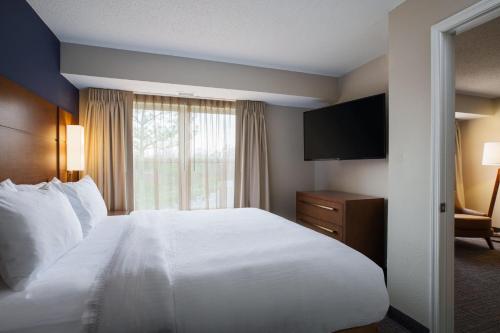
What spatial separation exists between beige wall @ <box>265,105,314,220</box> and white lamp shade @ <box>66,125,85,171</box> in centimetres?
258

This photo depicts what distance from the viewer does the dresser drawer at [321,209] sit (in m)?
2.94

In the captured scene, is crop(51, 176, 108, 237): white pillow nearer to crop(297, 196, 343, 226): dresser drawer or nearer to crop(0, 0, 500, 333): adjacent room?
crop(0, 0, 500, 333): adjacent room

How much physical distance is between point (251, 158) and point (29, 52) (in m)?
2.76

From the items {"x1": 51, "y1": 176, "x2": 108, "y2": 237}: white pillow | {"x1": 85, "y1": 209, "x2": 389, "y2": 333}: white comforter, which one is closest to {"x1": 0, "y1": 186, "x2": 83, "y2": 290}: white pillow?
{"x1": 85, "y1": 209, "x2": 389, "y2": 333}: white comforter

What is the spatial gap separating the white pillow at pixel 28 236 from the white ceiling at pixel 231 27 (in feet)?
5.62

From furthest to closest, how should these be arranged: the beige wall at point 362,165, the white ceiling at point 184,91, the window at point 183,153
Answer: the window at point 183,153 → the beige wall at point 362,165 → the white ceiling at point 184,91

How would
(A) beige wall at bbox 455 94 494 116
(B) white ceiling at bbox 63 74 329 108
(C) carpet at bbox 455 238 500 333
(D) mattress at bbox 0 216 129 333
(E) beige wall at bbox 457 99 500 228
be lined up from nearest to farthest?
(D) mattress at bbox 0 216 129 333
(C) carpet at bbox 455 238 500 333
(B) white ceiling at bbox 63 74 329 108
(A) beige wall at bbox 455 94 494 116
(E) beige wall at bbox 457 99 500 228

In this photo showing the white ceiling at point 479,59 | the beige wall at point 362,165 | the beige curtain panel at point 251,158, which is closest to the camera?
the white ceiling at point 479,59

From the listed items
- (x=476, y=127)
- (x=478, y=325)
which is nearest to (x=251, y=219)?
(x=478, y=325)

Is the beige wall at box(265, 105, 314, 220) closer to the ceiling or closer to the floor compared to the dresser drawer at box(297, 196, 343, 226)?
closer to the ceiling

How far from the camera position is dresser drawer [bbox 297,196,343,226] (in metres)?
2.94

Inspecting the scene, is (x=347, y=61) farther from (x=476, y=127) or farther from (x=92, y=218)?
(x=476, y=127)

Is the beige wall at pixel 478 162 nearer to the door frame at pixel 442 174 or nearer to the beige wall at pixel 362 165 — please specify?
the beige wall at pixel 362 165

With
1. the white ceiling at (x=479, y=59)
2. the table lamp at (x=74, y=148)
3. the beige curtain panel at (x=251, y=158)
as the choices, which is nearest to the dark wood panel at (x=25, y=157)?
the table lamp at (x=74, y=148)
